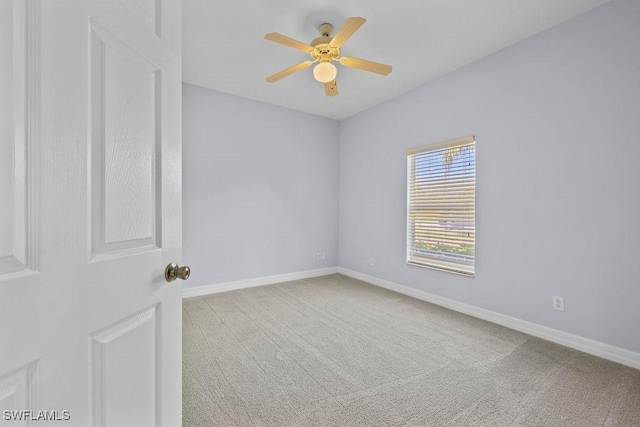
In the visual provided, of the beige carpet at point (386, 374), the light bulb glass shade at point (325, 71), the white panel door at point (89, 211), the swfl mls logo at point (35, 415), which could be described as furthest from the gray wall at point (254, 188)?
the swfl mls logo at point (35, 415)

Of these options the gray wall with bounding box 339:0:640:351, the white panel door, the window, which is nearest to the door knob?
the white panel door

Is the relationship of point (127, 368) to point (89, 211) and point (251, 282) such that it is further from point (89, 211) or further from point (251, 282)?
point (251, 282)

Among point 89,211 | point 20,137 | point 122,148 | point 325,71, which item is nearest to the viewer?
point 20,137

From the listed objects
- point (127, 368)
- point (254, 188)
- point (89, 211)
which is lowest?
point (127, 368)

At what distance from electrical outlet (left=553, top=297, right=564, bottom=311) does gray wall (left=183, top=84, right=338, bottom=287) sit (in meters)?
3.16

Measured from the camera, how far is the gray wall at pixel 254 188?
3.89 metres

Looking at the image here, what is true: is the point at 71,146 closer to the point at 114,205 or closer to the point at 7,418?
the point at 114,205

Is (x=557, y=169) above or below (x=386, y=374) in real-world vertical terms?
above

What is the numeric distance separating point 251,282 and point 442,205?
2.80 m

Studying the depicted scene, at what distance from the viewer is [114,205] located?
79cm

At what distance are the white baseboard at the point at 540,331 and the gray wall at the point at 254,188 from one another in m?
1.81

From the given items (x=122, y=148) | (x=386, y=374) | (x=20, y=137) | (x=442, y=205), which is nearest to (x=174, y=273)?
(x=122, y=148)

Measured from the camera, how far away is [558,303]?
2576mm

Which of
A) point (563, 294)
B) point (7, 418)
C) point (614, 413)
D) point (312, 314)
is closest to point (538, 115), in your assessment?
point (563, 294)
